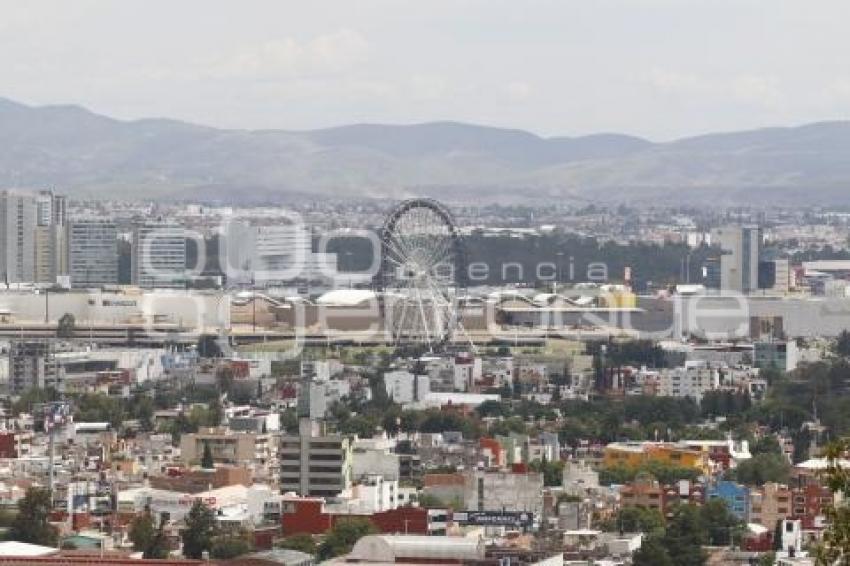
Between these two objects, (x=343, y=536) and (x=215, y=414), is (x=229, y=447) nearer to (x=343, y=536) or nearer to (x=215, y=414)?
(x=215, y=414)

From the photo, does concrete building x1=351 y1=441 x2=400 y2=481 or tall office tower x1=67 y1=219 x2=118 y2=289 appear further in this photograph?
tall office tower x1=67 y1=219 x2=118 y2=289

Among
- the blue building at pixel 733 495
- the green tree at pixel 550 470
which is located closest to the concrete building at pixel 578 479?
the green tree at pixel 550 470

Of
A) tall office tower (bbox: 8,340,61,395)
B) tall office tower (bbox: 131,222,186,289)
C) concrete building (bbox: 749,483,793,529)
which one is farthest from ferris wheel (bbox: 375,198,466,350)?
concrete building (bbox: 749,483,793,529)

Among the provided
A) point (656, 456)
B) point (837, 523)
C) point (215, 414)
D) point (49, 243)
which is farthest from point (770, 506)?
point (49, 243)

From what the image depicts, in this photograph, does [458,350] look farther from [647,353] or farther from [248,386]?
[248,386]

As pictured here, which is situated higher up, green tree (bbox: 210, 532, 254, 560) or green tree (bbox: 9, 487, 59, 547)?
green tree (bbox: 9, 487, 59, 547)

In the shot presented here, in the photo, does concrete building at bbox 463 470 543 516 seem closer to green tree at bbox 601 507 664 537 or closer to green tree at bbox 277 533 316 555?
green tree at bbox 601 507 664 537
